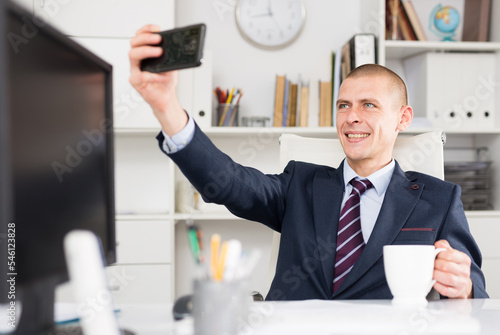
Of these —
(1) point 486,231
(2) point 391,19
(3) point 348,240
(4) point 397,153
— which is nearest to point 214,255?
(3) point 348,240

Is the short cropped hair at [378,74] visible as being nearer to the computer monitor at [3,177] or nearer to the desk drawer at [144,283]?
the computer monitor at [3,177]

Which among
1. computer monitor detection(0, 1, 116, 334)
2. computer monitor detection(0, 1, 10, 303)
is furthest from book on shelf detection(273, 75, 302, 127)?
computer monitor detection(0, 1, 10, 303)

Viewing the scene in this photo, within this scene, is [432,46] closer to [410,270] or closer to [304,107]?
[304,107]

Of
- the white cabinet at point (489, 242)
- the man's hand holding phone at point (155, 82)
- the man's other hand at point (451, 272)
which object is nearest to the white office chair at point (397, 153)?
the man's other hand at point (451, 272)

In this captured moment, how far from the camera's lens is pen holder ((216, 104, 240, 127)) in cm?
267

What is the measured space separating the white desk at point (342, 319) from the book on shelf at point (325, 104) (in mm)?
1775

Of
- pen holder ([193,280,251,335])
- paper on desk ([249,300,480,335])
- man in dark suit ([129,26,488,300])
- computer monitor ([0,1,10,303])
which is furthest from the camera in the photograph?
man in dark suit ([129,26,488,300])

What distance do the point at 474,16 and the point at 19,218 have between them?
289cm

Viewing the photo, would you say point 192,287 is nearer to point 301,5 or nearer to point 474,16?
point 301,5

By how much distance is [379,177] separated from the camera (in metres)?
1.50

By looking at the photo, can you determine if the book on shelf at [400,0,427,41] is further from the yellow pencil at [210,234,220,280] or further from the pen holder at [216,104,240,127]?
the yellow pencil at [210,234,220,280]

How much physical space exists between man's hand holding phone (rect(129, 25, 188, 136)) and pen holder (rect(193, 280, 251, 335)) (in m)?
0.34

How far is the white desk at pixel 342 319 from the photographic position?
757 millimetres

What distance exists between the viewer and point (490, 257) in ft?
8.34
